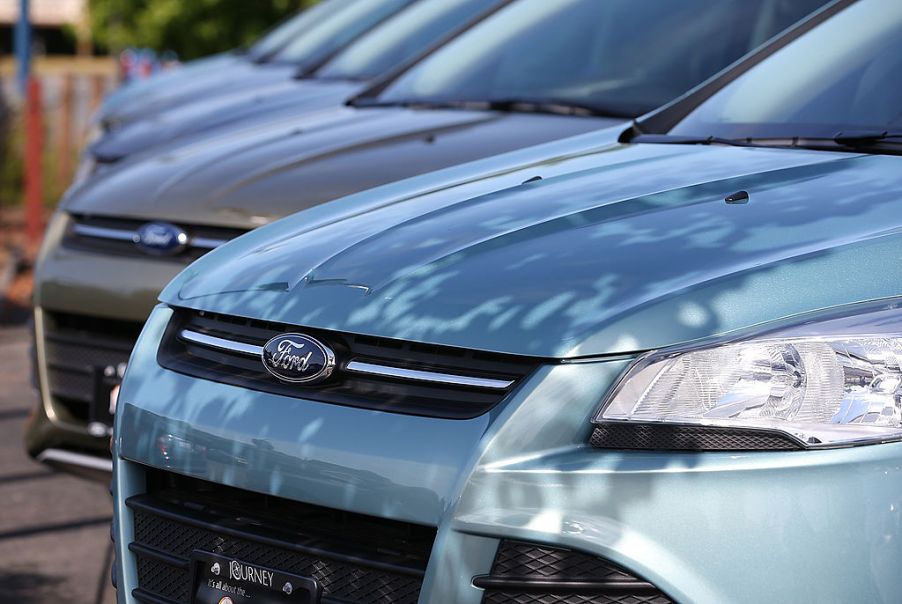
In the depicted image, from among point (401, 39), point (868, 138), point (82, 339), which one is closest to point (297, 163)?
point (82, 339)

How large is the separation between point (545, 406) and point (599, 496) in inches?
→ 6.3

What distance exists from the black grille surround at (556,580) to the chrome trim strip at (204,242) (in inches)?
85.1

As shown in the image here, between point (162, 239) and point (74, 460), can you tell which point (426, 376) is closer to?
point (162, 239)

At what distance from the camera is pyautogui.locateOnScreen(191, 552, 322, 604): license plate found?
94.7 inches

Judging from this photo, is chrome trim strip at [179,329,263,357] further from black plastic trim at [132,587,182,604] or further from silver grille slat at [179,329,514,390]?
black plastic trim at [132,587,182,604]

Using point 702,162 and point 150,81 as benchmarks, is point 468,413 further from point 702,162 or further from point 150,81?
point 150,81

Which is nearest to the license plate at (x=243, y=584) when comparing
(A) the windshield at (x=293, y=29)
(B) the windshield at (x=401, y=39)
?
(B) the windshield at (x=401, y=39)

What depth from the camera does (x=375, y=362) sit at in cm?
241

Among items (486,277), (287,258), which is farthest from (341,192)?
(486,277)

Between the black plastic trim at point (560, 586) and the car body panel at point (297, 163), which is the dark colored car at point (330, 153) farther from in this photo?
the black plastic trim at point (560, 586)

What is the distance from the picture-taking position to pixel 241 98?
6340mm

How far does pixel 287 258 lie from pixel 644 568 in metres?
1.04

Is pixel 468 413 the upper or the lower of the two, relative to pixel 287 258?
lower

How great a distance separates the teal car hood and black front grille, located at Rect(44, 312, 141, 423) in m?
1.27
